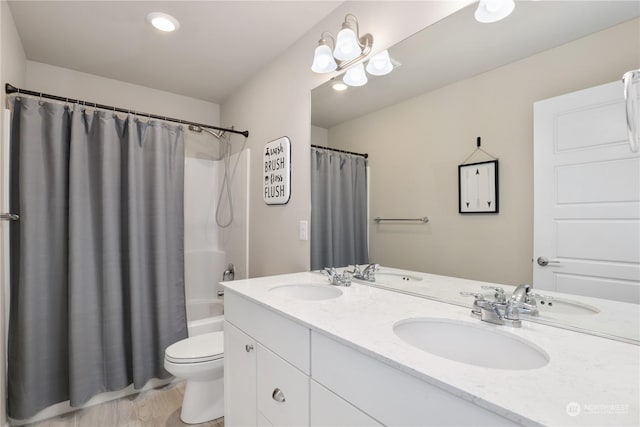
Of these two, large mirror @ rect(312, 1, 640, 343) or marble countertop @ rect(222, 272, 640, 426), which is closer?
marble countertop @ rect(222, 272, 640, 426)

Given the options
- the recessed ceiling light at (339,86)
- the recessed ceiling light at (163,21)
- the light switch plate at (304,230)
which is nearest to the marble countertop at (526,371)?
the light switch plate at (304,230)

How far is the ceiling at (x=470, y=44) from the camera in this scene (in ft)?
2.93

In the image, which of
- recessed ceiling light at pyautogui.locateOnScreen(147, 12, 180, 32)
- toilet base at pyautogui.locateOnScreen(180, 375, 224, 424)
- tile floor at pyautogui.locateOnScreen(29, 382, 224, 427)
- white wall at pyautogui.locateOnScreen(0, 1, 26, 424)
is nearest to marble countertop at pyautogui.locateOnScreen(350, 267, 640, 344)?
toilet base at pyautogui.locateOnScreen(180, 375, 224, 424)

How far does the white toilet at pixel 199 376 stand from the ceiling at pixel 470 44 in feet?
5.07

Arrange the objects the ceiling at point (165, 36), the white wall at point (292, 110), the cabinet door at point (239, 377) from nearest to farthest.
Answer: the cabinet door at point (239, 377), the white wall at point (292, 110), the ceiling at point (165, 36)

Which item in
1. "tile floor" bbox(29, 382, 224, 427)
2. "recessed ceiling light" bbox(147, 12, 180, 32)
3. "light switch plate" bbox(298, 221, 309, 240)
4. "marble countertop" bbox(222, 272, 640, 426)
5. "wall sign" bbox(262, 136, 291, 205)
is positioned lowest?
"tile floor" bbox(29, 382, 224, 427)

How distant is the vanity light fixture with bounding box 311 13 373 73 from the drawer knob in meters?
1.53

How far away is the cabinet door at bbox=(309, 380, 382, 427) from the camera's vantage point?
790 mm

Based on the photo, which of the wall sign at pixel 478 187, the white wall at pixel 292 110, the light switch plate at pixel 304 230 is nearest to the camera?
the wall sign at pixel 478 187

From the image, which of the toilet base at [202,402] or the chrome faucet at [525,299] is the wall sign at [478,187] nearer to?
the chrome faucet at [525,299]

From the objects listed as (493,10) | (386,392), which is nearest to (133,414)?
(386,392)

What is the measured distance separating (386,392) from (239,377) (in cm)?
92

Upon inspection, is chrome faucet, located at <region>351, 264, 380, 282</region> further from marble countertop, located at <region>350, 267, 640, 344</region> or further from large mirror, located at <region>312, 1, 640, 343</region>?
marble countertop, located at <region>350, 267, 640, 344</region>

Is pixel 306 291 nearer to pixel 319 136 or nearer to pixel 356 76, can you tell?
pixel 319 136
